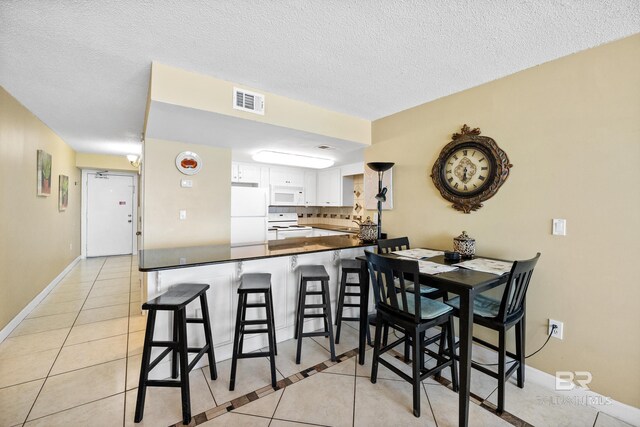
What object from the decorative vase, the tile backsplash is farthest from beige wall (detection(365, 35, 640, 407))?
the tile backsplash

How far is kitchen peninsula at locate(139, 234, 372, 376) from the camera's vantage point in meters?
2.03

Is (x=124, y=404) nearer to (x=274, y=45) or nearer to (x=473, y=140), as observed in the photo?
(x=274, y=45)

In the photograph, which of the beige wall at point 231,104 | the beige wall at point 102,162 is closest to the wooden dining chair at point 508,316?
the beige wall at point 231,104

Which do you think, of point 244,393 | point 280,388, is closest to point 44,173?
point 244,393

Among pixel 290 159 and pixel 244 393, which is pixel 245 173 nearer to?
pixel 290 159

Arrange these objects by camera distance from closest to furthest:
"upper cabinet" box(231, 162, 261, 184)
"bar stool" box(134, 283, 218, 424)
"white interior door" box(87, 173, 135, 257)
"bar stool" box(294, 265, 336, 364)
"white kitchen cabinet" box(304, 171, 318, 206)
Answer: "bar stool" box(134, 283, 218, 424) < "bar stool" box(294, 265, 336, 364) < "upper cabinet" box(231, 162, 261, 184) < "white kitchen cabinet" box(304, 171, 318, 206) < "white interior door" box(87, 173, 135, 257)

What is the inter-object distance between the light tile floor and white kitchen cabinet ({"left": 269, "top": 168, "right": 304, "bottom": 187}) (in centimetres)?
339

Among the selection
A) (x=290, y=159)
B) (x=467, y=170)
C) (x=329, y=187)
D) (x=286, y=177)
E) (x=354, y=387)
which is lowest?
(x=354, y=387)

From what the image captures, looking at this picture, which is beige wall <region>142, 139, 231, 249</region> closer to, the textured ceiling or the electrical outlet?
the textured ceiling

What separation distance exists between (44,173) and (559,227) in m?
5.56

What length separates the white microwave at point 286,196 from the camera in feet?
17.7

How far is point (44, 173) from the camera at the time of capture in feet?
11.7

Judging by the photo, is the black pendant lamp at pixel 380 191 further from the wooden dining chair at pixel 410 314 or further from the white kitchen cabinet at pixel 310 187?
the white kitchen cabinet at pixel 310 187

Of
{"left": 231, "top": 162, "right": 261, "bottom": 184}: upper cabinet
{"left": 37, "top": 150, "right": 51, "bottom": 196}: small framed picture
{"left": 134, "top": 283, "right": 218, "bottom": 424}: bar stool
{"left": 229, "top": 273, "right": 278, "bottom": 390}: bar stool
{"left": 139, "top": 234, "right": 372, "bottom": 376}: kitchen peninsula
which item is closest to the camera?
{"left": 134, "top": 283, "right": 218, "bottom": 424}: bar stool
